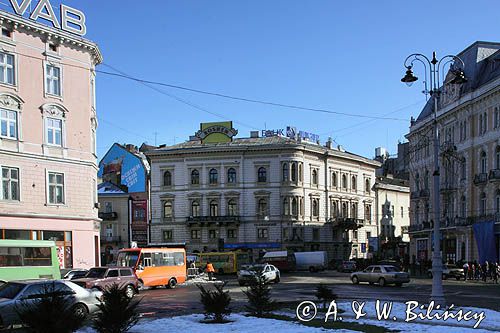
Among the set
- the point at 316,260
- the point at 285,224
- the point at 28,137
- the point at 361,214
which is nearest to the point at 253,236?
the point at 285,224

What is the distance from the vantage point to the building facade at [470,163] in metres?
51.0

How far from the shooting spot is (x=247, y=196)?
75125 millimetres

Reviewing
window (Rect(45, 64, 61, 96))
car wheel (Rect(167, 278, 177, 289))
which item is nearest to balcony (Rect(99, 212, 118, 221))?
window (Rect(45, 64, 61, 96))

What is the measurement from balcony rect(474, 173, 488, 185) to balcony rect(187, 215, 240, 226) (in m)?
30.7

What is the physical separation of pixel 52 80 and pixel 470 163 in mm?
38190

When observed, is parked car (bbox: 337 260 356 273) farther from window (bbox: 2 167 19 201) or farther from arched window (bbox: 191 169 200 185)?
window (bbox: 2 167 19 201)

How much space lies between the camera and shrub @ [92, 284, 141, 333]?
1316cm

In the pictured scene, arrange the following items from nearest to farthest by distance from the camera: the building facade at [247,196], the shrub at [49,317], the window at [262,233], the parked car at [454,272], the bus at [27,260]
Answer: the shrub at [49,317] → the bus at [27,260] → the parked car at [454,272] → the window at [262,233] → the building facade at [247,196]

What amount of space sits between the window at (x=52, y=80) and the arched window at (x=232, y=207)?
38.8 m

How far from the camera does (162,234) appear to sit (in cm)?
7719

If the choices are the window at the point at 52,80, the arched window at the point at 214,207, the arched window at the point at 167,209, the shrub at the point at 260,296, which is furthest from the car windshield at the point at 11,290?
the arched window at the point at 167,209

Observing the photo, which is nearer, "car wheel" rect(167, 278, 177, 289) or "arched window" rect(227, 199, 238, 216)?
"car wheel" rect(167, 278, 177, 289)

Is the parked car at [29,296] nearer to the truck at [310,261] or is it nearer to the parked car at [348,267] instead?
the parked car at [348,267]

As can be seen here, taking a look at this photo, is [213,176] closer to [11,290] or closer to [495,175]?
[495,175]
